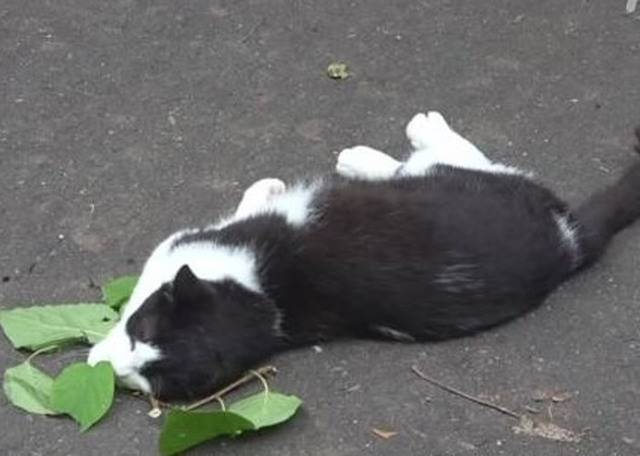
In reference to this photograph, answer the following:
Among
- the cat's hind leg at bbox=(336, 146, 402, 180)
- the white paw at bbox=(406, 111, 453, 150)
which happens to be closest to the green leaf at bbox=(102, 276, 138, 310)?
the cat's hind leg at bbox=(336, 146, 402, 180)

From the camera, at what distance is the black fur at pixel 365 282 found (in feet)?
10.2

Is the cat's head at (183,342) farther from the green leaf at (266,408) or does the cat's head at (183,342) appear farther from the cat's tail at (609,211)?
the cat's tail at (609,211)

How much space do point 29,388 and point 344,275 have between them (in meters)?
0.82

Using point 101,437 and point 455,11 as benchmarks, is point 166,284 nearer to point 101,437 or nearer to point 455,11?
point 101,437

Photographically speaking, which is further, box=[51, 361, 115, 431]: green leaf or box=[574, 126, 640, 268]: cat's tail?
box=[574, 126, 640, 268]: cat's tail

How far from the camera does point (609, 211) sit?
143 inches

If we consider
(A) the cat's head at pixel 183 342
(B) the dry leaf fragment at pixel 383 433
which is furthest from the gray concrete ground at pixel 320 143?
(A) the cat's head at pixel 183 342

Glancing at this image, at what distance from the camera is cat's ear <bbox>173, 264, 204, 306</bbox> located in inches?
121

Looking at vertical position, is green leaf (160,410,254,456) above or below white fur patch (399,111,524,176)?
below

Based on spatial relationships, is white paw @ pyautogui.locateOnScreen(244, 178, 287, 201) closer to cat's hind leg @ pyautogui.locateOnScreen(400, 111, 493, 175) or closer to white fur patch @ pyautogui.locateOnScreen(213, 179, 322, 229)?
white fur patch @ pyautogui.locateOnScreen(213, 179, 322, 229)

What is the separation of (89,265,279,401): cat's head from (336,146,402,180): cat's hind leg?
2.59 feet

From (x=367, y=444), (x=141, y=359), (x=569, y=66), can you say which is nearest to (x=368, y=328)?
(x=367, y=444)

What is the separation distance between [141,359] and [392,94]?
165 cm

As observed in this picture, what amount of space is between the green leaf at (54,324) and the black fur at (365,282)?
0.68 feet
